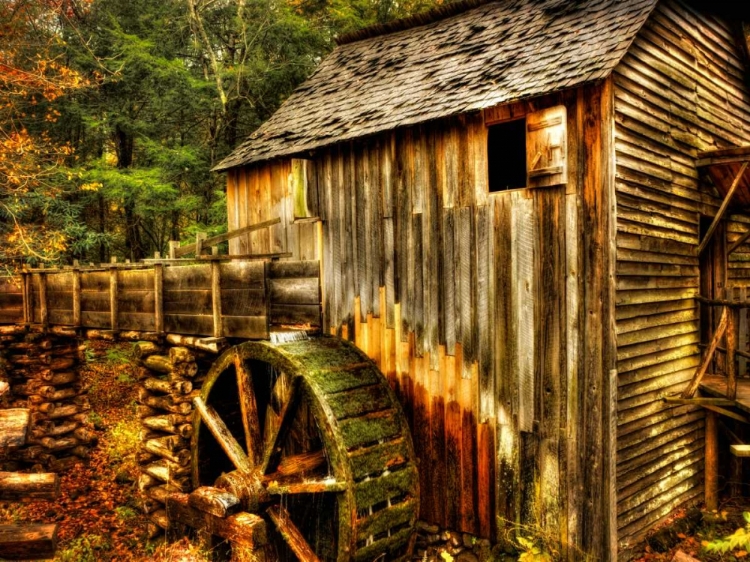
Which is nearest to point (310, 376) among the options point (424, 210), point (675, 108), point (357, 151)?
point (424, 210)

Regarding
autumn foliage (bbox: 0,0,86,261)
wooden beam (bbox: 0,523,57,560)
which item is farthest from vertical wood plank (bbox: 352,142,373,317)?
autumn foliage (bbox: 0,0,86,261)

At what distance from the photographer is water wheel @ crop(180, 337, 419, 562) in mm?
5812

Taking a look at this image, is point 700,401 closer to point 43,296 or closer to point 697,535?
point 697,535

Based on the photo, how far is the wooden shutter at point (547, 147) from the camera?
5.38m

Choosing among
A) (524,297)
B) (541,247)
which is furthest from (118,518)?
(541,247)

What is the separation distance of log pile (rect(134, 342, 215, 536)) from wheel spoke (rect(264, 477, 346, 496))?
187 centimetres

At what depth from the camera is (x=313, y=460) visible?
23.2 feet

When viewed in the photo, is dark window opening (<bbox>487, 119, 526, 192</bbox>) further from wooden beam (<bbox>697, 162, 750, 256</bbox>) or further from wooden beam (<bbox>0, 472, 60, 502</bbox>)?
wooden beam (<bbox>0, 472, 60, 502</bbox>)

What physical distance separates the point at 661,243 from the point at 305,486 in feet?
15.8

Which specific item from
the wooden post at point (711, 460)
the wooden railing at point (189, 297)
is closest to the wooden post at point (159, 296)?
the wooden railing at point (189, 297)

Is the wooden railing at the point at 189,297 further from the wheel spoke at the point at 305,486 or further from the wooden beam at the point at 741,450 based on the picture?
the wooden beam at the point at 741,450

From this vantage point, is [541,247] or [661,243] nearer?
[541,247]

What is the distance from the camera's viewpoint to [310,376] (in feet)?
20.4

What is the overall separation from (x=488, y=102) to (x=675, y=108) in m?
2.66
